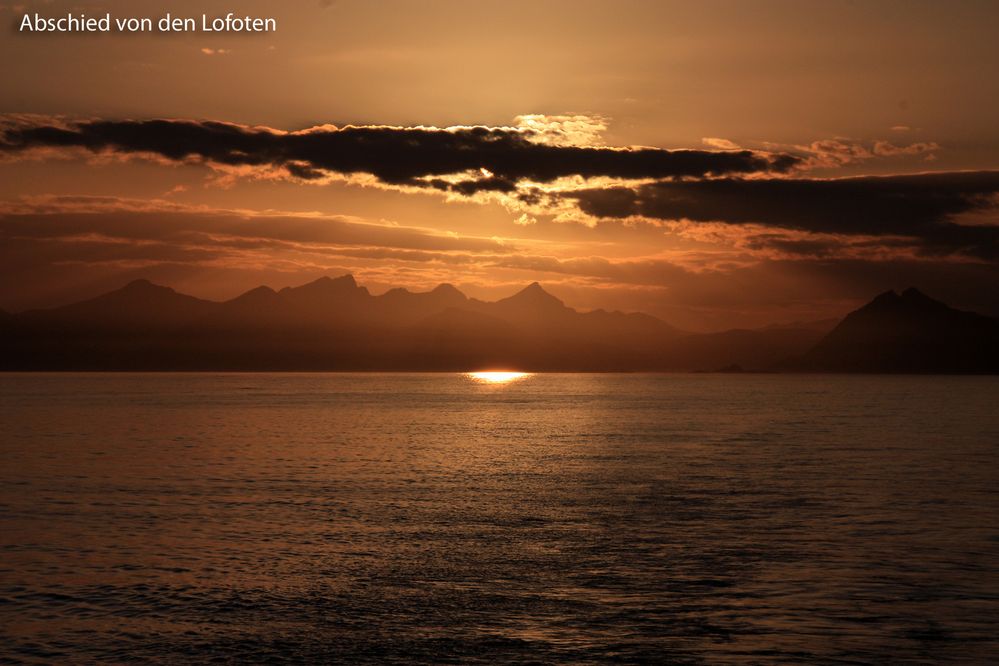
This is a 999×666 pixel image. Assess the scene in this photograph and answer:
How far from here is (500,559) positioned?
35.3 m

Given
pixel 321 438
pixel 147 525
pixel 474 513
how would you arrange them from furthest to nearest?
pixel 321 438
pixel 474 513
pixel 147 525

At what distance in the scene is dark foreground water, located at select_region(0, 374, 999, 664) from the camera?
81.1ft

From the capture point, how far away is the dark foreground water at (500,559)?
81.1 feet

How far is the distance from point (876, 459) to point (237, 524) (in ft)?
180

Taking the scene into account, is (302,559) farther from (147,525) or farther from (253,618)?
(147,525)

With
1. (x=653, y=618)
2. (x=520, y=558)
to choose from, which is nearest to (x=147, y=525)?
(x=520, y=558)

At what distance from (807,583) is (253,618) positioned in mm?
17075

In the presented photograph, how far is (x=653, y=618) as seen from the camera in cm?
2672

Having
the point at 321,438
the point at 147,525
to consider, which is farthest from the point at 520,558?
the point at 321,438

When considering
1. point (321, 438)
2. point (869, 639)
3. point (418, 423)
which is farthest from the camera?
point (418, 423)

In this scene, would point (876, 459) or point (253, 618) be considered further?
point (876, 459)

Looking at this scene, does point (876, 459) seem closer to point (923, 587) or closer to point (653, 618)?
point (923, 587)

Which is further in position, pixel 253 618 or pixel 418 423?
pixel 418 423

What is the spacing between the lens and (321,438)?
10644cm
